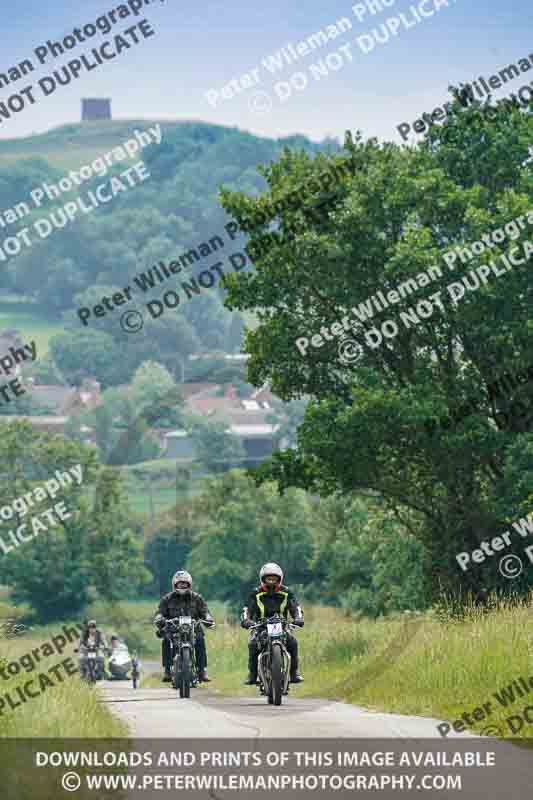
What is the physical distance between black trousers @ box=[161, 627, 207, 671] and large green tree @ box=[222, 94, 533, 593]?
14.8m

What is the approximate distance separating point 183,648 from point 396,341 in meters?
18.4

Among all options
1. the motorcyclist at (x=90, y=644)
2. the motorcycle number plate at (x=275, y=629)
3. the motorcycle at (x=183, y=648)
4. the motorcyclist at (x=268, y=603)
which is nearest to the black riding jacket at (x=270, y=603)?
the motorcyclist at (x=268, y=603)

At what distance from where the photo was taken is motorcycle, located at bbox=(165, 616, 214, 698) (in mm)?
18391

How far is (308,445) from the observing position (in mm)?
34250

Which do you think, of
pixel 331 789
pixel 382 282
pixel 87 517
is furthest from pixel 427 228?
pixel 87 517

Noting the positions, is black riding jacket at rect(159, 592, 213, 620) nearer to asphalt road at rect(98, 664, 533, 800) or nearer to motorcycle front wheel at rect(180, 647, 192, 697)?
motorcycle front wheel at rect(180, 647, 192, 697)

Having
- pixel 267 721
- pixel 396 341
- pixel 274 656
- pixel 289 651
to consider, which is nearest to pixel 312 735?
pixel 267 721

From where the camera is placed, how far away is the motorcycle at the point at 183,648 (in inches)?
724

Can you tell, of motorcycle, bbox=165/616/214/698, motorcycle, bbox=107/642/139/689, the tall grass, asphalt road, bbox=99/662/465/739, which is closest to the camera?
asphalt road, bbox=99/662/465/739

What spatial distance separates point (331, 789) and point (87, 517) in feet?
332

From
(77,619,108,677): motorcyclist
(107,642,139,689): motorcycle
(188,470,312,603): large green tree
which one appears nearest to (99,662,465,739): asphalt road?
(77,619,108,677): motorcyclist

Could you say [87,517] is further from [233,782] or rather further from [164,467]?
[233,782]

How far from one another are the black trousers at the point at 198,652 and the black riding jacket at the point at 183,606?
20 cm

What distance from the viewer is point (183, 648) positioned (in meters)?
18.5
